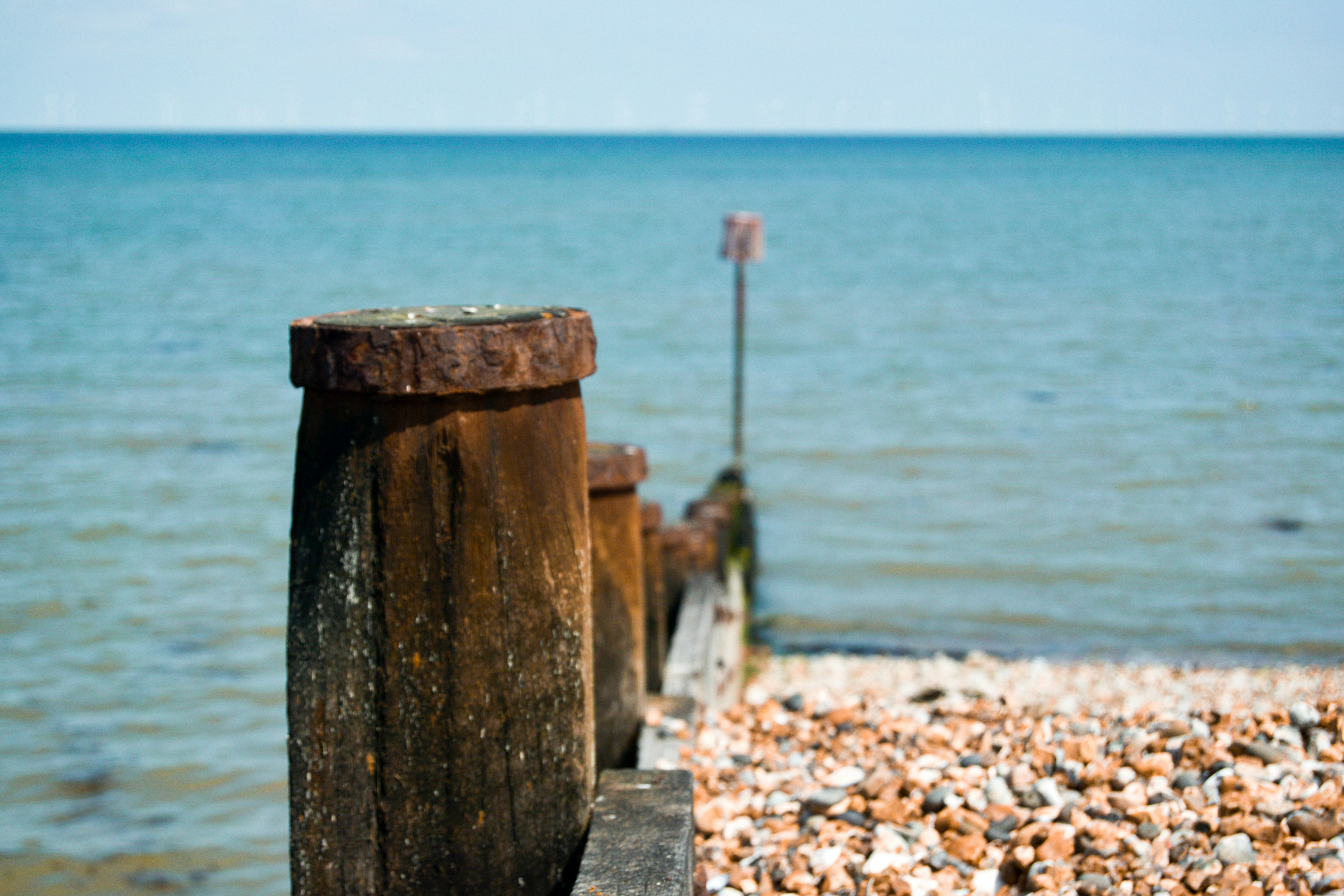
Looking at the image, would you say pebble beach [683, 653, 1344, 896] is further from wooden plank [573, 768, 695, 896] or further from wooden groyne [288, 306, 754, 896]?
wooden groyne [288, 306, 754, 896]

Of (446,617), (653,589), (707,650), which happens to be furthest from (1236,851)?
(707,650)

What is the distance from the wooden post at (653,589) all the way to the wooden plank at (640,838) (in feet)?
7.58

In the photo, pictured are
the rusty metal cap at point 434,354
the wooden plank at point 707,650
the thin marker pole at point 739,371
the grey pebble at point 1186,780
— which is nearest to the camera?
the rusty metal cap at point 434,354

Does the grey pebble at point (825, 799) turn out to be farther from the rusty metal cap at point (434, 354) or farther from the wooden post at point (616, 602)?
the rusty metal cap at point (434, 354)

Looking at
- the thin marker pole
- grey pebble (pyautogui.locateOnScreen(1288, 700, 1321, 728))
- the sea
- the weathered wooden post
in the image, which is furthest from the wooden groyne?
the weathered wooden post

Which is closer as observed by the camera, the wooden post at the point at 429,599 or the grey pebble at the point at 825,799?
the wooden post at the point at 429,599

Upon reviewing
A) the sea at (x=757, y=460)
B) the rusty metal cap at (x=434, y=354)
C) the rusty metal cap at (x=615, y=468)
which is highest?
the rusty metal cap at (x=434, y=354)

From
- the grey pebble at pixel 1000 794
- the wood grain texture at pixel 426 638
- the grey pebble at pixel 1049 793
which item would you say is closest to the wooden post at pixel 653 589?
the grey pebble at pixel 1000 794

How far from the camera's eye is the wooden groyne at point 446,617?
1.96 meters

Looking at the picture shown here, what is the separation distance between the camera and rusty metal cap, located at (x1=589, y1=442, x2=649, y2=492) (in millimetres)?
3783

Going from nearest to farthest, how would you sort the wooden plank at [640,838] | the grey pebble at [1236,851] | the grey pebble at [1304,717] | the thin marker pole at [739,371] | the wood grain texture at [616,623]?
the wooden plank at [640,838]
the grey pebble at [1236,851]
the grey pebble at [1304,717]
the wood grain texture at [616,623]
the thin marker pole at [739,371]

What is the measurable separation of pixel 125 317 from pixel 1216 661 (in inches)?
783

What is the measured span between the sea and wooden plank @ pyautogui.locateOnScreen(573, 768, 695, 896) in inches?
118

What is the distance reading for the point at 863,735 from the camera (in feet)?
13.9
